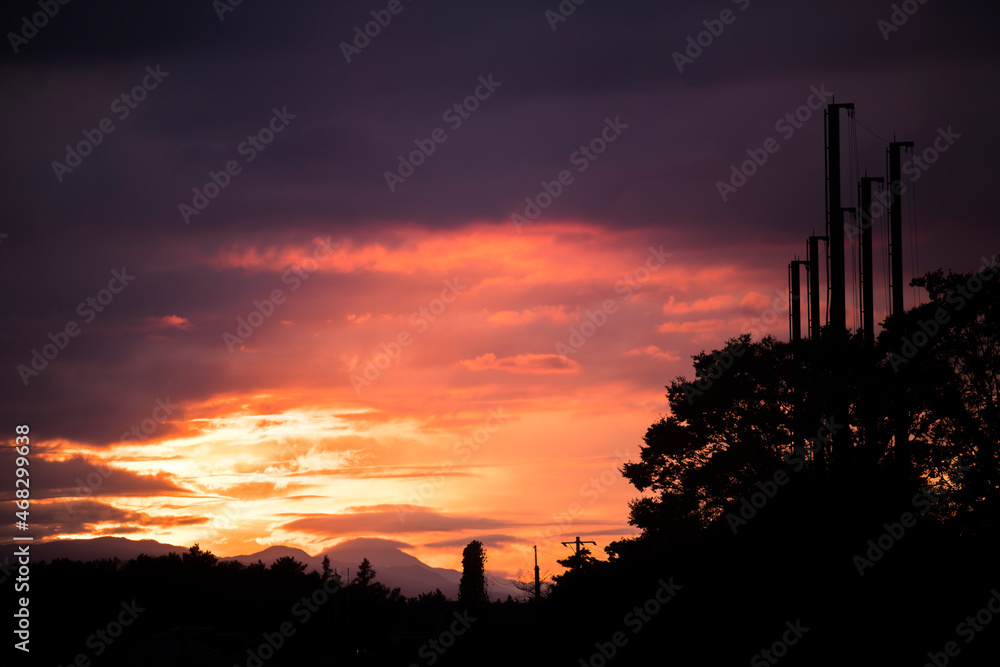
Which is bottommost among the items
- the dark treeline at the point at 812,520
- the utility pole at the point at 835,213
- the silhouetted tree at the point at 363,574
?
the silhouetted tree at the point at 363,574

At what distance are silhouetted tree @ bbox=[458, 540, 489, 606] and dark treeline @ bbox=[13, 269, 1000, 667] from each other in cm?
6187

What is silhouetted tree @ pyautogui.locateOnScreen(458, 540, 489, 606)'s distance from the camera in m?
→ 127

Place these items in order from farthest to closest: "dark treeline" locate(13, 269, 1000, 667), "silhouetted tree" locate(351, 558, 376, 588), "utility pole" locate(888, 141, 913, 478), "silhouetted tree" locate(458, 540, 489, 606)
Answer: "silhouetted tree" locate(351, 558, 376, 588) → "silhouetted tree" locate(458, 540, 489, 606) → "utility pole" locate(888, 141, 913, 478) → "dark treeline" locate(13, 269, 1000, 667)

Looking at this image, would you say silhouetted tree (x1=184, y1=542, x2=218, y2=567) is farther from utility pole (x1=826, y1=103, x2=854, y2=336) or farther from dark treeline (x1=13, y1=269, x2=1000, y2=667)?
utility pole (x1=826, y1=103, x2=854, y2=336)

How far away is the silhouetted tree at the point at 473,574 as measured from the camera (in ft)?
416

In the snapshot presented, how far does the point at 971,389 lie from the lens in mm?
38469

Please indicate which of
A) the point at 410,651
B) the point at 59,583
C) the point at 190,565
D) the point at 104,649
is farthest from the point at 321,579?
the point at 410,651

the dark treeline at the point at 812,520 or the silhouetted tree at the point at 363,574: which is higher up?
the dark treeline at the point at 812,520

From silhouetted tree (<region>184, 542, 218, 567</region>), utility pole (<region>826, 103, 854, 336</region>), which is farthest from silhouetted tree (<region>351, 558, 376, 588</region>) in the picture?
utility pole (<region>826, 103, 854, 336</region>)

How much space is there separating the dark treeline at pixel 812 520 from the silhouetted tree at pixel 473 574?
203 ft

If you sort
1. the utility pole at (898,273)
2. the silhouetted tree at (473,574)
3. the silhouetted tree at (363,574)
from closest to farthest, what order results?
the utility pole at (898,273), the silhouetted tree at (473,574), the silhouetted tree at (363,574)

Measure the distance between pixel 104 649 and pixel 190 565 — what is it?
52.4m

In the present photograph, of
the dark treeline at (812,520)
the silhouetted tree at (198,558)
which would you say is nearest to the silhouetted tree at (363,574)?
the silhouetted tree at (198,558)

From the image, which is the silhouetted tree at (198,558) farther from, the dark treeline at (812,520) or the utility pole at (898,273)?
the utility pole at (898,273)
